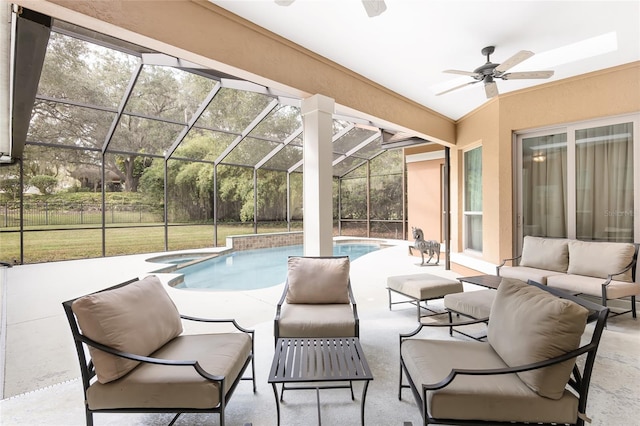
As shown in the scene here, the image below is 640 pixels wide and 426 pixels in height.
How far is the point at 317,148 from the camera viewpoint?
3854 mm

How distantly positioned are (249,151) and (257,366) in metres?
7.13

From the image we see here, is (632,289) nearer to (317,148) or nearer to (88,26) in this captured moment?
(317,148)

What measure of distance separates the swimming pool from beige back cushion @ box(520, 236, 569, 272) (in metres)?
4.19

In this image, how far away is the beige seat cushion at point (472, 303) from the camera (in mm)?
3006

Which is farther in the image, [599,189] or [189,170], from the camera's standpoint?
[189,170]

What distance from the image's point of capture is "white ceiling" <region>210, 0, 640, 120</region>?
294 centimetres

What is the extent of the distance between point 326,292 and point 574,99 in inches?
183

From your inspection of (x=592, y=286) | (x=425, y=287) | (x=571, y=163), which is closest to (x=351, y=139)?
(x=571, y=163)

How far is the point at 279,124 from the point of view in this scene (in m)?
7.84

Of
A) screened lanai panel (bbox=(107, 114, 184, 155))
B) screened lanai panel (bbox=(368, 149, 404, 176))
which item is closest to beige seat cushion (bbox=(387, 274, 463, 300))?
screened lanai panel (bbox=(107, 114, 184, 155))

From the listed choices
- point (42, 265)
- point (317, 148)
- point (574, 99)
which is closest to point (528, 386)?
point (317, 148)

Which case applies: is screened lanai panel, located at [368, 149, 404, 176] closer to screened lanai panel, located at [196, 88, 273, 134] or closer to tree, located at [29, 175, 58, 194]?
screened lanai panel, located at [196, 88, 273, 134]

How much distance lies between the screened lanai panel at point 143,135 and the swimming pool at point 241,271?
118 inches

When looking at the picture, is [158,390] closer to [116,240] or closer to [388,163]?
[116,240]
